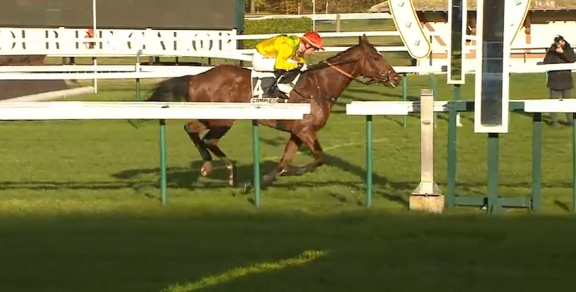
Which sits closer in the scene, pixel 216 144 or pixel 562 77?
pixel 216 144

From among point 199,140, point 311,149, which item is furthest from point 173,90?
point 311,149

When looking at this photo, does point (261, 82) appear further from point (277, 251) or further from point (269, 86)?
point (277, 251)

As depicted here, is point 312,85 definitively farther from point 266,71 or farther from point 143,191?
point 143,191

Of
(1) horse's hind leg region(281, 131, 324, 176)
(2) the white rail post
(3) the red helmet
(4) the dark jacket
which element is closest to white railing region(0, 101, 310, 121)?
(2) the white rail post

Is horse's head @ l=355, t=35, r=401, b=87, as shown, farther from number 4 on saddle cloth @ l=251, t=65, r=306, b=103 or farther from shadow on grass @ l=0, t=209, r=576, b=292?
shadow on grass @ l=0, t=209, r=576, b=292

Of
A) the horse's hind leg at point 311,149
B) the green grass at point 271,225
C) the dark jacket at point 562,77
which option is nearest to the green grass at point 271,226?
the green grass at point 271,225

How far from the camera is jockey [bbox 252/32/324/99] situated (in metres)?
11.1

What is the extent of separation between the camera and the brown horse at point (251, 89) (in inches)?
436

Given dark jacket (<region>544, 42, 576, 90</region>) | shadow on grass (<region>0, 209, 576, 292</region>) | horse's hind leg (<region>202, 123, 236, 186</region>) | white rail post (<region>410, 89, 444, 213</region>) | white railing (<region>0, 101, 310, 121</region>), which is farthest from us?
dark jacket (<region>544, 42, 576, 90</region>)

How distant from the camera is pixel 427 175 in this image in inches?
352

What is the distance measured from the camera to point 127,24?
25.3 m

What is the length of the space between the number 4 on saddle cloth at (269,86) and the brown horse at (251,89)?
62 mm

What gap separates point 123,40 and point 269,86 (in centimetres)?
906

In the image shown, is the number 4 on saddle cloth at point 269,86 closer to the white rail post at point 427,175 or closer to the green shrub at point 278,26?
the white rail post at point 427,175
